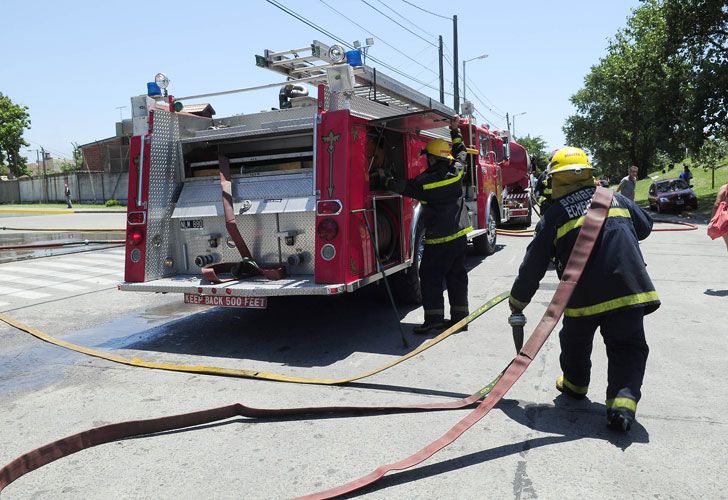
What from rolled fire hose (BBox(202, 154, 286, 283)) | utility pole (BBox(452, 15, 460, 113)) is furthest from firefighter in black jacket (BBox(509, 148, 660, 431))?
utility pole (BBox(452, 15, 460, 113))

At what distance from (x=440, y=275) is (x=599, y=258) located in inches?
100

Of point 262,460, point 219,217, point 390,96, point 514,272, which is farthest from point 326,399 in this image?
point 514,272

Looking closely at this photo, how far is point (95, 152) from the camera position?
53.5 m

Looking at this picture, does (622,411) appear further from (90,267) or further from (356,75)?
(90,267)

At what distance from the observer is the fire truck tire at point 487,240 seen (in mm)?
11461

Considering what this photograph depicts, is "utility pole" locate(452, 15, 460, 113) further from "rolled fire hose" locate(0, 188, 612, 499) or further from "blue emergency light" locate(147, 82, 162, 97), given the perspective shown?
"rolled fire hose" locate(0, 188, 612, 499)

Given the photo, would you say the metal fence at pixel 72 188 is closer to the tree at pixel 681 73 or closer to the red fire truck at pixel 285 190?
the tree at pixel 681 73

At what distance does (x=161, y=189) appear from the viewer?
21.2 ft

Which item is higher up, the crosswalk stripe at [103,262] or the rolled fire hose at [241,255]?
the rolled fire hose at [241,255]

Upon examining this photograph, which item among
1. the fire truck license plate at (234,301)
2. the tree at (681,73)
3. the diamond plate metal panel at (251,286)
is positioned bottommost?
the fire truck license plate at (234,301)

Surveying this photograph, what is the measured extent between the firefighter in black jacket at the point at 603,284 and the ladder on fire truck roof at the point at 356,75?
2.72 m

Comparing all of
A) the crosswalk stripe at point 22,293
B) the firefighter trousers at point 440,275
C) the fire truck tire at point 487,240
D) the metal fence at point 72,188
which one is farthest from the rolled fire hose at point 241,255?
the metal fence at point 72,188

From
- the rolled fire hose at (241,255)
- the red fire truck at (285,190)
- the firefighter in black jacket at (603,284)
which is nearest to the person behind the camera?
the firefighter in black jacket at (603,284)

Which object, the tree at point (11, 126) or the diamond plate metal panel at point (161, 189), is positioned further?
the tree at point (11, 126)
